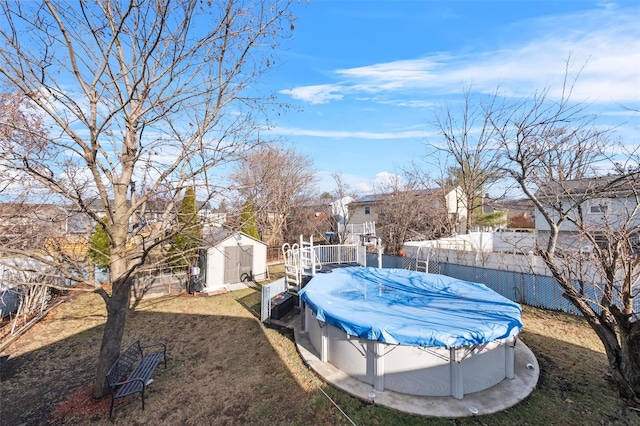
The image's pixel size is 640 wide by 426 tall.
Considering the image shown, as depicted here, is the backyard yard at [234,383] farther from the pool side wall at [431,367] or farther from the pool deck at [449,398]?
the pool side wall at [431,367]

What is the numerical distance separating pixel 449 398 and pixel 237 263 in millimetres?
10469

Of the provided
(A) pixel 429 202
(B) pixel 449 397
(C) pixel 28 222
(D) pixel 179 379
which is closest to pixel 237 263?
(D) pixel 179 379

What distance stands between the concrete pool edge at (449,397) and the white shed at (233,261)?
25.8 ft

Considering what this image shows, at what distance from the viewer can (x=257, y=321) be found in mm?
8641

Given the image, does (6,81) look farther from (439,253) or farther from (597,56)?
(439,253)

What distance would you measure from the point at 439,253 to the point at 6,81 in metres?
13.6

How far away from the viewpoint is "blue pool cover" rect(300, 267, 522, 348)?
4.86 m

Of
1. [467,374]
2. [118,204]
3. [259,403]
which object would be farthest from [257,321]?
[467,374]

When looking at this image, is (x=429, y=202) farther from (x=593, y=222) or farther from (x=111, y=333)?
(x=111, y=333)

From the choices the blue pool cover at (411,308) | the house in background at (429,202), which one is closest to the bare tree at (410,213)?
the house in background at (429,202)

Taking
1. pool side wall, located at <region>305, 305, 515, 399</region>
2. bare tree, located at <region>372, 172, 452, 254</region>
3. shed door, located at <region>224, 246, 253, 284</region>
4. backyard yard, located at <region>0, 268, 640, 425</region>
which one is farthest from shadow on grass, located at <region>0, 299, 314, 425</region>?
bare tree, located at <region>372, 172, 452, 254</region>

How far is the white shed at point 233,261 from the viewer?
12.4 metres

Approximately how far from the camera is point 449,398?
486cm

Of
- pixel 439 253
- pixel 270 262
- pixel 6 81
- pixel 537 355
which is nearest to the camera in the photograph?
pixel 6 81
